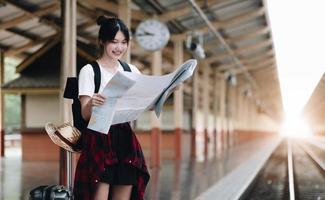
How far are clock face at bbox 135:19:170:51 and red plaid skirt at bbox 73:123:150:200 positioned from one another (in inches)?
375

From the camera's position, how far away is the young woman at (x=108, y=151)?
93.0 inches

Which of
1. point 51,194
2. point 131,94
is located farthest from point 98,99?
point 51,194

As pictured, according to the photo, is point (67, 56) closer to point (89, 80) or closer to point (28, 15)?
point (89, 80)

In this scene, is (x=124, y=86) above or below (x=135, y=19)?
below

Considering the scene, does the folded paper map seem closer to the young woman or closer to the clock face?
the young woman

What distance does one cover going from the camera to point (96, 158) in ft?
7.72

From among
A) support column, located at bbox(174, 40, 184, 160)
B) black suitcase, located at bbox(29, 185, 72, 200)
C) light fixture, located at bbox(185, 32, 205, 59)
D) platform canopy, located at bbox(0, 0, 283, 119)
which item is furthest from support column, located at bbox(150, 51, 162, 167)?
black suitcase, located at bbox(29, 185, 72, 200)

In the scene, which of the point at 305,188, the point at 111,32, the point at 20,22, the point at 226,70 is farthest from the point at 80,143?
the point at 226,70

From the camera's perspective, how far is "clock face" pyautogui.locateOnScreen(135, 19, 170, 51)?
1190 cm

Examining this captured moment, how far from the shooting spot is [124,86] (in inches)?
89.2

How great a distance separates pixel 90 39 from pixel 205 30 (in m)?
3.78

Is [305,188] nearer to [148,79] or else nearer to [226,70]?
[148,79]

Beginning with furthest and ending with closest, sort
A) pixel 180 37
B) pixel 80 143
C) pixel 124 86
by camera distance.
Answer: pixel 180 37
pixel 80 143
pixel 124 86

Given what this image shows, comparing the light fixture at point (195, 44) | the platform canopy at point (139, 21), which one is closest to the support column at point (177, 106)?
the platform canopy at point (139, 21)
